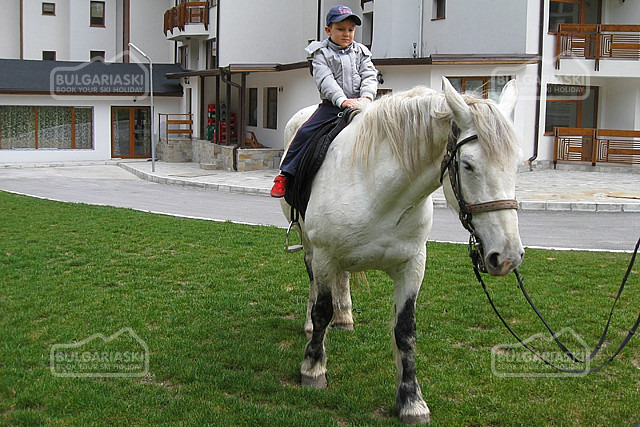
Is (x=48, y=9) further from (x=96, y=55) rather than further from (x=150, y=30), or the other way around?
(x=150, y=30)

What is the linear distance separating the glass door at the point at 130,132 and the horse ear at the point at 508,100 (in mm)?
32494

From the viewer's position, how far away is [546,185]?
20562 millimetres

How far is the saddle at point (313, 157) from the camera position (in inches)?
202

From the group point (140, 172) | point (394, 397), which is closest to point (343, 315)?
point (394, 397)

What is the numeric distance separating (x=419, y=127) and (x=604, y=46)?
2358 centimetres

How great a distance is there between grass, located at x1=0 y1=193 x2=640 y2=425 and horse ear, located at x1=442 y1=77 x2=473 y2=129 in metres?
2.06

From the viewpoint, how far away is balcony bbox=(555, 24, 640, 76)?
24906 millimetres

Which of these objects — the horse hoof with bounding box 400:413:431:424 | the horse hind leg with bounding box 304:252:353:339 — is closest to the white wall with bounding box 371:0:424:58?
the horse hind leg with bounding box 304:252:353:339

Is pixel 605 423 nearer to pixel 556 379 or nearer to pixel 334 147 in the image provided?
pixel 556 379

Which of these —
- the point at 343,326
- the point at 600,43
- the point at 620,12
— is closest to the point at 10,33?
the point at 600,43

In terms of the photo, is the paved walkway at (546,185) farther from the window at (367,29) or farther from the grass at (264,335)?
the window at (367,29)

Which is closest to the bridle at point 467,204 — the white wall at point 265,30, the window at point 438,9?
the window at point 438,9

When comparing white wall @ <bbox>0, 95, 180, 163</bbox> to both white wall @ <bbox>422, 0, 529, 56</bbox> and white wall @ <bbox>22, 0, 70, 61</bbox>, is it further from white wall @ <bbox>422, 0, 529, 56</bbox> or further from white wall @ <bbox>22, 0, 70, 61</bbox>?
white wall @ <bbox>422, 0, 529, 56</bbox>

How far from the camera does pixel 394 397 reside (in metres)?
5.10
